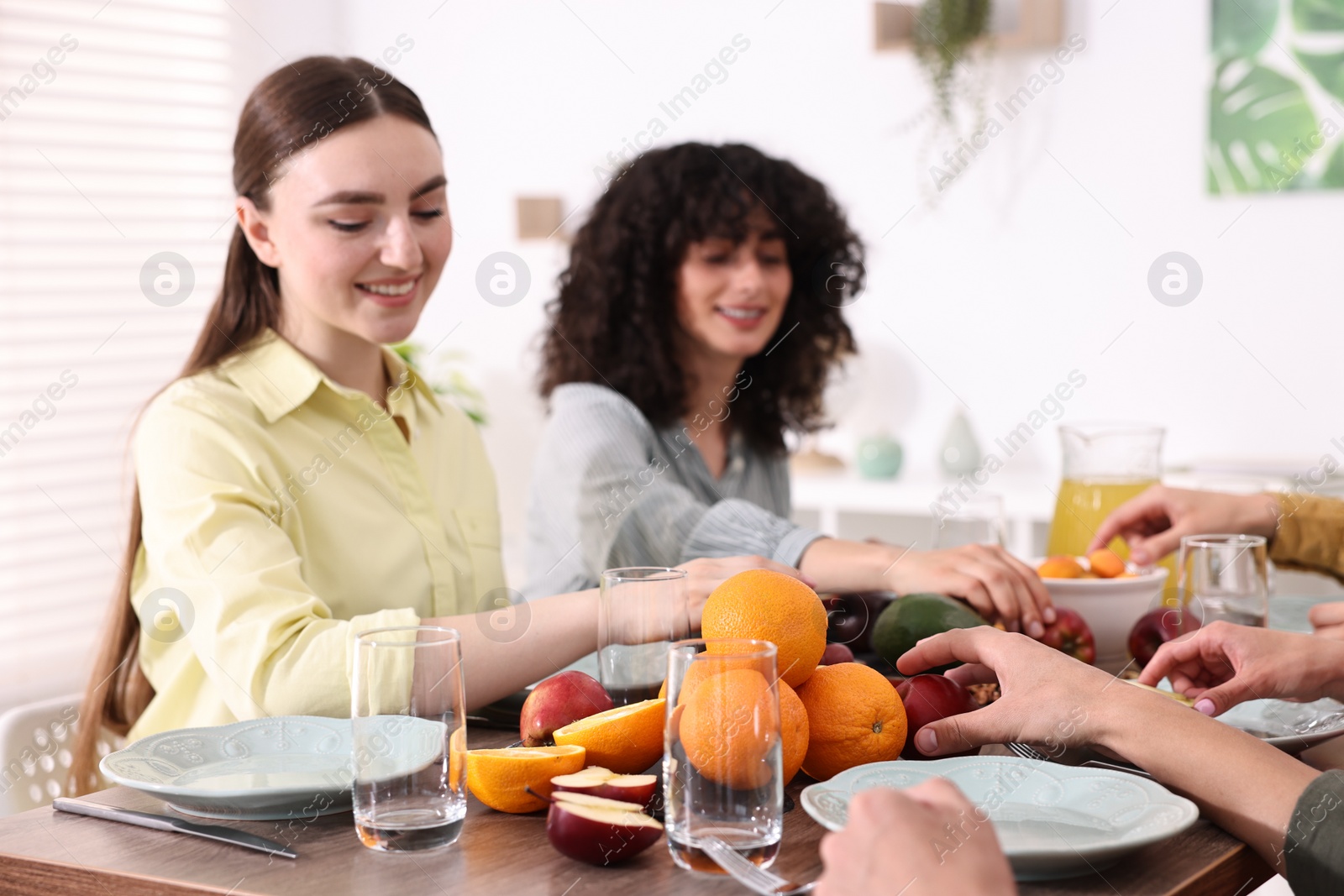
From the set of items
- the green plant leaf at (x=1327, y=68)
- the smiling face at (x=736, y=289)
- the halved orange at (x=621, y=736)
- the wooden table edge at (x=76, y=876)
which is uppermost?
the green plant leaf at (x=1327, y=68)

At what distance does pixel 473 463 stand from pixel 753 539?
458 millimetres

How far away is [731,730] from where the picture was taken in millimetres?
759

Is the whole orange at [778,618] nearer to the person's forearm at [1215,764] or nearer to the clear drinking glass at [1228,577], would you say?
the person's forearm at [1215,764]

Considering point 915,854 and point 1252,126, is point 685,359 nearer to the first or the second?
point 915,854

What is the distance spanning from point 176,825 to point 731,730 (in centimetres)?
41

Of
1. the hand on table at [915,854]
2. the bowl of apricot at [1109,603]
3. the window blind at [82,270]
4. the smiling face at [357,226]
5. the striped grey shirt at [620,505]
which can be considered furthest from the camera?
the window blind at [82,270]

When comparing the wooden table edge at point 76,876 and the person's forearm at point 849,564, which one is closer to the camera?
the wooden table edge at point 76,876

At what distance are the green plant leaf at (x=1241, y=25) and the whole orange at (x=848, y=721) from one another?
285cm

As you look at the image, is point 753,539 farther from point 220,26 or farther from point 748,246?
point 220,26

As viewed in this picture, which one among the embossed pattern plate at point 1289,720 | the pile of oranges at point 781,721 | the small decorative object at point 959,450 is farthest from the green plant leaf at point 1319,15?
the pile of oranges at point 781,721

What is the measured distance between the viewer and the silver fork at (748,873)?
73 cm

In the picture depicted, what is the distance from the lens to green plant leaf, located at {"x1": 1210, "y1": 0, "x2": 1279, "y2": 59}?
10.4 ft

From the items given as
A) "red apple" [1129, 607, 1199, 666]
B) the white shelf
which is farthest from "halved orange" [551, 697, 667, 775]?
the white shelf

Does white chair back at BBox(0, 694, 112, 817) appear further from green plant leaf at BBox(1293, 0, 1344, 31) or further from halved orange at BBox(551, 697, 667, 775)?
green plant leaf at BBox(1293, 0, 1344, 31)
